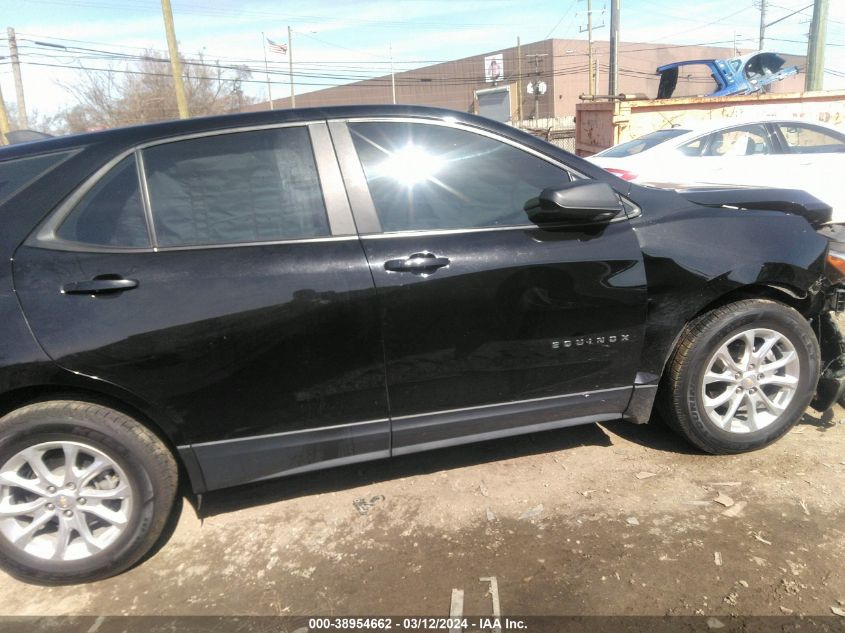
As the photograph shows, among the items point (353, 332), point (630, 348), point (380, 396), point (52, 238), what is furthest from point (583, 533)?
point (52, 238)

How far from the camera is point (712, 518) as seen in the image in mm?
2652

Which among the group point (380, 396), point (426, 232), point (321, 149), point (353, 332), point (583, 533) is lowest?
point (583, 533)

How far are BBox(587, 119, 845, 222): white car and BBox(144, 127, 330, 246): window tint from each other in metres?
5.91

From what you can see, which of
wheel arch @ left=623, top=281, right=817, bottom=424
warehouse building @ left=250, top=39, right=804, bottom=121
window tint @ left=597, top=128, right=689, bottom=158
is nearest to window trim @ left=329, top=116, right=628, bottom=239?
wheel arch @ left=623, top=281, right=817, bottom=424

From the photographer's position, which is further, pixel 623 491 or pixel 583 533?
pixel 623 491

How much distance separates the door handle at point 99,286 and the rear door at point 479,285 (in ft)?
3.09

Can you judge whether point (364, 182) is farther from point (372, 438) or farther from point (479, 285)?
point (372, 438)

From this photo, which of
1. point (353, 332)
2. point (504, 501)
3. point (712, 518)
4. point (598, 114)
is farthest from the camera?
point (598, 114)

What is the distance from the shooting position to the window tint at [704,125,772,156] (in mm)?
7840

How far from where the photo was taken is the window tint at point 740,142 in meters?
7.84

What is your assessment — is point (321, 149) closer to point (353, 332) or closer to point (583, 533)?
point (353, 332)

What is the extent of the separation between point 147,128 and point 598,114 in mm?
11633

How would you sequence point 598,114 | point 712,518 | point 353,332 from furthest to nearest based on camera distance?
point 598,114 → point 712,518 → point 353,332

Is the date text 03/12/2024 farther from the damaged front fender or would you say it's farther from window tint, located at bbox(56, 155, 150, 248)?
the damaged front fender
